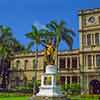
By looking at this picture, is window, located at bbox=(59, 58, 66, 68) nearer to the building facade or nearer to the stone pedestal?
the building facade

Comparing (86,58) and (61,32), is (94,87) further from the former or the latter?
(61,32)

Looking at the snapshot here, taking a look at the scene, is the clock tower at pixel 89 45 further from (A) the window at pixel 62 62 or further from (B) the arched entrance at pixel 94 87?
(A) the window at pixel 62 62

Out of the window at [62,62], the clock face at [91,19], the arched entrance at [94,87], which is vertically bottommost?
the arched entrance at [94,87]

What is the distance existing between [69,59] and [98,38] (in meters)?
9.77

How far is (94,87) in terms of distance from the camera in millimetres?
62750

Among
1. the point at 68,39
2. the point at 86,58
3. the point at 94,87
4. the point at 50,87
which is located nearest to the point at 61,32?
the point at 68,39

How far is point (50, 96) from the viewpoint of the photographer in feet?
108

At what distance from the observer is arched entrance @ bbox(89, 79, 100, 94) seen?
62.0m

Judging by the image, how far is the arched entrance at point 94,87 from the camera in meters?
62.0

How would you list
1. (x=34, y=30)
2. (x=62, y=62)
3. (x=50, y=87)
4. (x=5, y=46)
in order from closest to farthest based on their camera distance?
(x=50, y=87) < (x=34, y=30) < (x=62, y=62) < (x=5, y=46)

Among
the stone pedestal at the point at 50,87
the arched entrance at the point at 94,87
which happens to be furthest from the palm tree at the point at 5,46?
the stone pedestal at the point at 50,87

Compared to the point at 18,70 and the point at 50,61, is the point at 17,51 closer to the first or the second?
the point at 18,70

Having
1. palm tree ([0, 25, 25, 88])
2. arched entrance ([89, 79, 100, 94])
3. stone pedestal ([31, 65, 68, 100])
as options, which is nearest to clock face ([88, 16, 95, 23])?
arched entrance ([89, 79, 100, 94])

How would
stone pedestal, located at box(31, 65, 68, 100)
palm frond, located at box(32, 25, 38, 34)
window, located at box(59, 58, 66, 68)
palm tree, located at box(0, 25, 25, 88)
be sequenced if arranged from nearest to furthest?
stone pedestal, located at box(31, 65, 68, 100) → palm frond, located at box(32, 25, 38, 34) → window, located at box(59, 58, 66, 68) → palm tree, located at box(0, 25, 25, 88)
